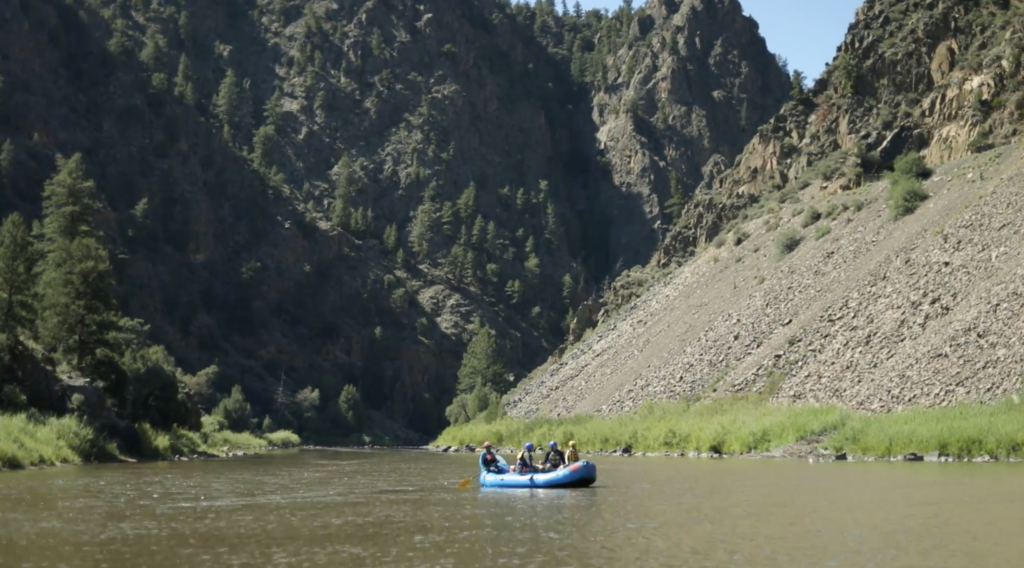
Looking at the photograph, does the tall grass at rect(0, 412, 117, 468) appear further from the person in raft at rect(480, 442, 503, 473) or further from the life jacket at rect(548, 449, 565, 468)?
the life jacket at rect(548, 449, 565, 468)

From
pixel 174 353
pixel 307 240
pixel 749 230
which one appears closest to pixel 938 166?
pixel 749 230

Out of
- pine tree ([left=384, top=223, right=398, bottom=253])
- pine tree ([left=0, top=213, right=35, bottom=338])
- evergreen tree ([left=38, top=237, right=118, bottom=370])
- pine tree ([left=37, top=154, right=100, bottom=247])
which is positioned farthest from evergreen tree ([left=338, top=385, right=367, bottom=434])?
pine tree ([left=0, top=213, right=35, bottom=338])

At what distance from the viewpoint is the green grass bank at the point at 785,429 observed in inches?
1987

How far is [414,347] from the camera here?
182625mm

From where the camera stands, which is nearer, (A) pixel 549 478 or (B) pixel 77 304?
(A) pixel 549 478

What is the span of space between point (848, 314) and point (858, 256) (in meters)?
8.76

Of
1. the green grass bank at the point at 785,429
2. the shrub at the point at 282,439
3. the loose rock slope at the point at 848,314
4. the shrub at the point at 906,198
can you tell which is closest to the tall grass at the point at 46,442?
the green grass bank at the point at 785,429

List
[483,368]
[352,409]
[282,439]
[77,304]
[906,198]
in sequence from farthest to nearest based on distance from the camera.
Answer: [352,409]
[483,368]
[282,439]
[906,198]
[77,304]

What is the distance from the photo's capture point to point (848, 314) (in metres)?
71.4

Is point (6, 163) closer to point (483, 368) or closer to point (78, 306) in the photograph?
point (483, 368)

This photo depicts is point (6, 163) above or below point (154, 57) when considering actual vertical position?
below

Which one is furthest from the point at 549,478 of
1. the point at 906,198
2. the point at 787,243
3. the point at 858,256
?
the point at 787,243

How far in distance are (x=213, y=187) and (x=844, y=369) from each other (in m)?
128

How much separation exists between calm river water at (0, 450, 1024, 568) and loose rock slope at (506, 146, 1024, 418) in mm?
12048
